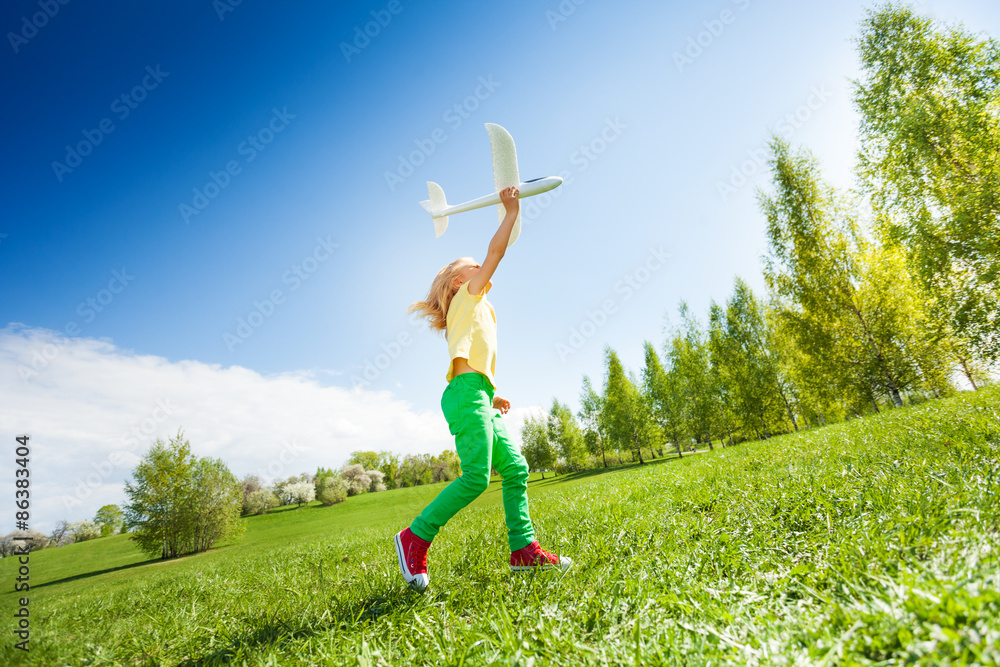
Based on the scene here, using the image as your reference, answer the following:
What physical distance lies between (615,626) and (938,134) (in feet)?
55.2

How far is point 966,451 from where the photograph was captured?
3.24m

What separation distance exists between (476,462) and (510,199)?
7.09 ft

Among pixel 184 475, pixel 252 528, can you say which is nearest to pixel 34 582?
pixel 184 475

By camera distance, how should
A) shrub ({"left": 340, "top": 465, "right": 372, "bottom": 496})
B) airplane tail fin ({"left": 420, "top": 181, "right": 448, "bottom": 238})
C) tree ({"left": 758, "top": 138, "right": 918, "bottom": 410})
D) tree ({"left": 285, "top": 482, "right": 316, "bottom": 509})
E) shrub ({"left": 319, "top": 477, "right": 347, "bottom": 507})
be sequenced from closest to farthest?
airplane tail fin ({"left": 420, "top": 181, "right": 448, "bottom": 238}) → tree ({"left": 758, "top": 138, "right": 918, "bottom": 410}) → shrub ({"left": 319, "top": 477, "right": 347, "bottom": 507}) → tree ({"left": 285, "top": 482, "right": 316, "bottom": 509}) → shrub ({"left": 340, "top": 465, "right": 372, "bottom": 496})

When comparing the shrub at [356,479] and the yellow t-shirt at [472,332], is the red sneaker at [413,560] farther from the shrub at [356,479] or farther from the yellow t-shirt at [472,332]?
the shrub at [356,479]

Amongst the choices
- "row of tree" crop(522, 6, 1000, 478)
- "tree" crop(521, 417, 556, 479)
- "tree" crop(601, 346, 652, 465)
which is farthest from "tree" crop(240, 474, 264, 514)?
"row of tree" crop(522, 6, 1000, 478)

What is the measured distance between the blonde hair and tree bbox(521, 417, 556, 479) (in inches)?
1808

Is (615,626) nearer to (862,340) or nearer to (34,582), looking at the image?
(862,340)

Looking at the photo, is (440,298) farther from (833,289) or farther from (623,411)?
(623,411)

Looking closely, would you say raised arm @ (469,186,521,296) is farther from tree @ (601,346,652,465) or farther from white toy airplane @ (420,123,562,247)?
tree @ (601,346,652,465)

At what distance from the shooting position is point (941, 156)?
11445mm

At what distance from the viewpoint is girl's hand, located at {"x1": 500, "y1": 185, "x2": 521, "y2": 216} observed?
3.38 metres

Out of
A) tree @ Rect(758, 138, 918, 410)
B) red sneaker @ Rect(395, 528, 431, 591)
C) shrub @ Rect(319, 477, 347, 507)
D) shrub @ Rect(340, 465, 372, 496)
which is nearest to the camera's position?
red sneaker @ Rect(395, 528, 431, 591)

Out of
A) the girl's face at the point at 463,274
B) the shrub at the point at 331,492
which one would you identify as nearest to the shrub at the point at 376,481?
the shrub at the point at 331,492
